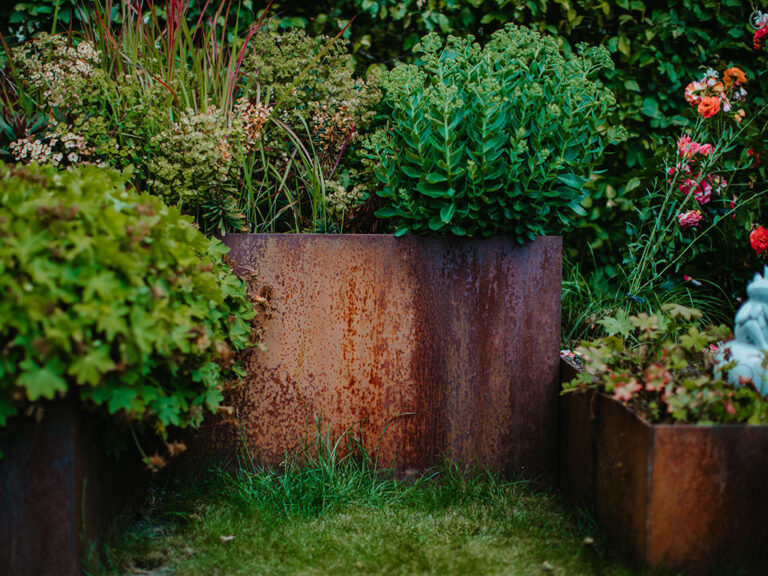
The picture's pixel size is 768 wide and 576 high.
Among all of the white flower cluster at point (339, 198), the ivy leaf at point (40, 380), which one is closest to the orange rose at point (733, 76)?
the white flower cluster at point (339, 198)

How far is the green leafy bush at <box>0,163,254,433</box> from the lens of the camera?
4.72 ft

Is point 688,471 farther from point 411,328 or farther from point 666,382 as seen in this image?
point 411,328

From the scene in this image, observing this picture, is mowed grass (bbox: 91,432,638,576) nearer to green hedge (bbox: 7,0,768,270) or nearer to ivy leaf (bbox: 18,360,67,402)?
ivy leaf (bbox: 18,360,67,402)

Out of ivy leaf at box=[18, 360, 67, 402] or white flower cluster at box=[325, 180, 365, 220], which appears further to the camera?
white flower cluster at box=[325, 180, 365, 220]

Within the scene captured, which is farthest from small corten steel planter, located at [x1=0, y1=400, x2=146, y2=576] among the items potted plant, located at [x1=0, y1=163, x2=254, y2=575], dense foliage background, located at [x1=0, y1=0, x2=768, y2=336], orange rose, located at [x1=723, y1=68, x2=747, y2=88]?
orange rose, located at [x1=723, y1=68, x2=747, y2=88]

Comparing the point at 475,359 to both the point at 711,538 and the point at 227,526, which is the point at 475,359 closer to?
the point at 711,538

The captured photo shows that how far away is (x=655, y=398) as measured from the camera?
1.83 m

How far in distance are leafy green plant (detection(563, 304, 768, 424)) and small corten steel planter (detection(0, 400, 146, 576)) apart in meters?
1.61

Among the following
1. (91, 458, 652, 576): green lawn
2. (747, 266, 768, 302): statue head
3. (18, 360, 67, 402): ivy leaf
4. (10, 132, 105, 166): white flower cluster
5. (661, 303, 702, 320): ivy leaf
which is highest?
(10, 132, 105, 166): white flower cluster

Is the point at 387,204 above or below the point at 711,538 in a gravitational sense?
above

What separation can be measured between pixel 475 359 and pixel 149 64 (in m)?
2.01

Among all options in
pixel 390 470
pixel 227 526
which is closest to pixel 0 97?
pixel 227 526

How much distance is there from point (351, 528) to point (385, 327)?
2.57 feet

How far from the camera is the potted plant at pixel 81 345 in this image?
1447 mm
